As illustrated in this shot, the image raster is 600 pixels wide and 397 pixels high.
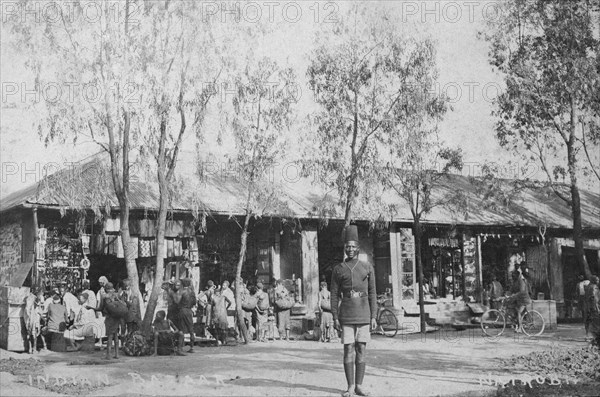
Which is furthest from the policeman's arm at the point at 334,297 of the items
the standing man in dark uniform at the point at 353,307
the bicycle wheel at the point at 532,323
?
the bicycle wheel at the point at 532,323

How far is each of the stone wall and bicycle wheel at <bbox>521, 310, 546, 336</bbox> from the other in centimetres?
1348

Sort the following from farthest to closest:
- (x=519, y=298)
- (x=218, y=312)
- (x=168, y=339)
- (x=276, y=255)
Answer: (x=276, y=255) → (x=519, y=298) → (x=218, y=312) → (x=168, y=339)

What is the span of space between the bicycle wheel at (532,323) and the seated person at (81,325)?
35.6 feet

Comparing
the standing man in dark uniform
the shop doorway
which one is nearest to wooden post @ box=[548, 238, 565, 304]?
the shop doorway

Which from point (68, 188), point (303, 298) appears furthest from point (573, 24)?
point (68, 188)

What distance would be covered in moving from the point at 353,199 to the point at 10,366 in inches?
383

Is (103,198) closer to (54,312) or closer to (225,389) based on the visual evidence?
(54,312)

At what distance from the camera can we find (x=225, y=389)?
8.63m

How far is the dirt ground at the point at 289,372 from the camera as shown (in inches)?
334

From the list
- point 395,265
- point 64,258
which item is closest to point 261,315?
point 64,258

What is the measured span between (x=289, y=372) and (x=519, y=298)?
8247mm

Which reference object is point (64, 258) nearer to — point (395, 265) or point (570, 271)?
point (395, 265)

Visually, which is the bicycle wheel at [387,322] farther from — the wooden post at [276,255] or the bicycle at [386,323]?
the wooden post at [276,255]

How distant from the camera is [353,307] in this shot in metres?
8.32
